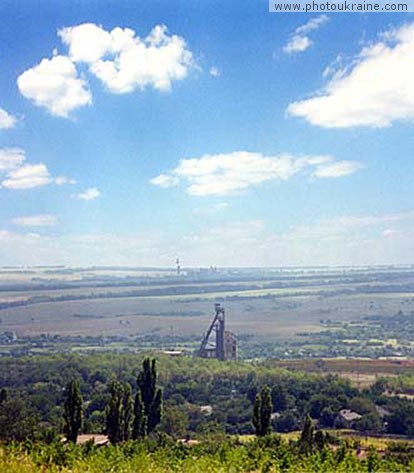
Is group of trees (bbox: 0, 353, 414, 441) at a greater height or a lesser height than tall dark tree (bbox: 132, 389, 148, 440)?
lesser

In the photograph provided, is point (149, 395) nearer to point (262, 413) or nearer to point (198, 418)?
point (262, 413)

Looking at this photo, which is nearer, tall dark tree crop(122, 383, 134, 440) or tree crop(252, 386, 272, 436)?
tree crop(252, 386, 272, 436)

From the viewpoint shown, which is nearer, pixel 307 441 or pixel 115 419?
pixel 307 441

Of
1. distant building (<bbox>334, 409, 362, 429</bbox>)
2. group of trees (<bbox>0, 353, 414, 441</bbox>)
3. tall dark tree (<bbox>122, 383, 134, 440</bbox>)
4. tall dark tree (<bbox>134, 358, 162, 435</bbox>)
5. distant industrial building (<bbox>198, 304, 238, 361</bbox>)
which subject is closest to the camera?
tall dark tree (<bbox>122, 383, 134, 440</bbox>)

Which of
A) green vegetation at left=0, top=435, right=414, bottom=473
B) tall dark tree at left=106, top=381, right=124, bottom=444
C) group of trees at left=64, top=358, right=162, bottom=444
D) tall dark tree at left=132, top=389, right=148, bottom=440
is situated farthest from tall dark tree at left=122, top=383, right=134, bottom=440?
green vegetation at left=0, top=435, right=414, bottom=473

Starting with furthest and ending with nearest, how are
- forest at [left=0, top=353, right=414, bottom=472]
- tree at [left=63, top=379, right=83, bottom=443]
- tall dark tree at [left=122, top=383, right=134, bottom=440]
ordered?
tall dark tree at [left=122, top=383, right=134, bottom=440] → tree at [left=63, top=379, right=83, bottom=443] → forest at [left=0, top=353, right=414, bottom=472]

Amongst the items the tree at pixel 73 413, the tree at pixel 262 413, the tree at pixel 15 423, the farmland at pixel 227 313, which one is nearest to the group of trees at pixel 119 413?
the tree at pixel 73 413

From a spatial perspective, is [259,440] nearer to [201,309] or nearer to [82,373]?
[82,373]

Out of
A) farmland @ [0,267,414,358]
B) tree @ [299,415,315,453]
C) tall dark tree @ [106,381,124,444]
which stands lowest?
farmland @ [0,267,414,358]

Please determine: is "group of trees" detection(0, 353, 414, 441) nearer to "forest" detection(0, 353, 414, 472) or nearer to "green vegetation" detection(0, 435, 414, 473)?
"forest" detection(0, 353, 414, 472)

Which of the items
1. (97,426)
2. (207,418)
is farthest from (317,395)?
(97,426)

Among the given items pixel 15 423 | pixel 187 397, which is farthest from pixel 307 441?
pixel 187 397
